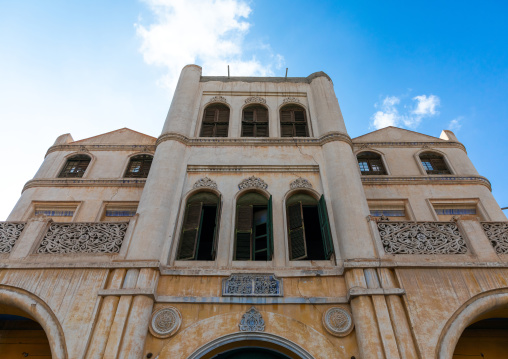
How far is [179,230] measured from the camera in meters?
8.25

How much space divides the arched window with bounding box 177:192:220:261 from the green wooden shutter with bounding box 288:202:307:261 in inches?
67.9

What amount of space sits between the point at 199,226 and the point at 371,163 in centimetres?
673

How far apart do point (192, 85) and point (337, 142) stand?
5474 millimetres

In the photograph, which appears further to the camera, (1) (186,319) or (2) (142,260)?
(2) (142,260)

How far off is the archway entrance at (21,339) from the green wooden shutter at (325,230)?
6.30m

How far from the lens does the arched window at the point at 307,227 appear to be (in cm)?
775

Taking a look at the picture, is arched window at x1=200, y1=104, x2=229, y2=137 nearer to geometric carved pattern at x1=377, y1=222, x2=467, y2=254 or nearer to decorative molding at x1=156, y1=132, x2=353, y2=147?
decorative molding at x1=156, y1=132, x2=353, y2=147

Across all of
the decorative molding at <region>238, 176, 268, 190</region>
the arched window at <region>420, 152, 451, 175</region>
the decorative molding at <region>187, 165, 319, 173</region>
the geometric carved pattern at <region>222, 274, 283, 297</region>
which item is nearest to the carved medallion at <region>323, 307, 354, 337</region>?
the geometric carved pattern at <region>222, 274, 283, 297</region>

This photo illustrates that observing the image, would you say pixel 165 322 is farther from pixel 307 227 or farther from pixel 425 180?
pixel 425 180

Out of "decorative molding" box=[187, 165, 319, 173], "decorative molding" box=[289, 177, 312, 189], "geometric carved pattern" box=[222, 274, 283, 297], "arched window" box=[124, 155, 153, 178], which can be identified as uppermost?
"arched window" box=[124, 155, 153, 178]

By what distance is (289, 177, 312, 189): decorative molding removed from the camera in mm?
9102

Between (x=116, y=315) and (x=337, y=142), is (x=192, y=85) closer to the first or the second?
(x=337, y=142)

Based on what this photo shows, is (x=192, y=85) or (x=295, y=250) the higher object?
(x=192, y=85)

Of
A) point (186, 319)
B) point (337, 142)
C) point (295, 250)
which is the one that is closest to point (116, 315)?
point (186, 319)
